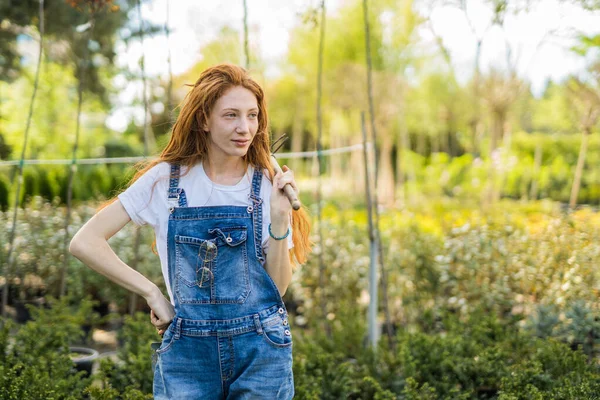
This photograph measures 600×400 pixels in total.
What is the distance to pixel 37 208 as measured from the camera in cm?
611

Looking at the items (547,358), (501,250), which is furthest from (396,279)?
(547,358)

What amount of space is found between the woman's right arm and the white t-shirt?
4 centimetres

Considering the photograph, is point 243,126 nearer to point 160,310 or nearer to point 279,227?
point 279,227

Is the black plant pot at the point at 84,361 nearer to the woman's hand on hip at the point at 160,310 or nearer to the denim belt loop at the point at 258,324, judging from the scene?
the woman's hand on hip at the point at 160,310

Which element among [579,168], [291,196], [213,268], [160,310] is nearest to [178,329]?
[160,310]

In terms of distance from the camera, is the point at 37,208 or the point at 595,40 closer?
the point at 595,40

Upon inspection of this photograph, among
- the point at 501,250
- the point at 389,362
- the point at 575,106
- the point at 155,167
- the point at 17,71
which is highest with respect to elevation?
the point at 17,71

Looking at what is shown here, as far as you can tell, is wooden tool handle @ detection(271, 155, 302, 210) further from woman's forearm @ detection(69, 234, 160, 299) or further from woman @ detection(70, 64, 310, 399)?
woman's forearm @ detection(69, 234, 160, 299)

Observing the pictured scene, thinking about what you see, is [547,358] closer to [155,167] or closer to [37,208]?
[155,167]

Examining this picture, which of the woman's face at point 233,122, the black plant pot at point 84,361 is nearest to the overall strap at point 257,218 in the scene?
the woman's face at point 233,122

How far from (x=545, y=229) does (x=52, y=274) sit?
12.4 feet

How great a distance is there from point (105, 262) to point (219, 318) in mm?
318

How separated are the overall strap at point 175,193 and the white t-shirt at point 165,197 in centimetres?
1

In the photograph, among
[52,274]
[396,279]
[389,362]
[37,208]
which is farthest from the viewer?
[37,208]
